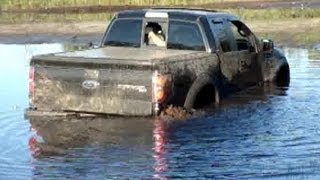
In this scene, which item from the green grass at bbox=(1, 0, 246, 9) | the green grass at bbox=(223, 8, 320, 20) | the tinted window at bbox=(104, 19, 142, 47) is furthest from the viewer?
the green grass at bbox=(1, 0, 246, 9)

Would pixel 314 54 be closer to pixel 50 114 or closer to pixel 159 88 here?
pixel 159 88

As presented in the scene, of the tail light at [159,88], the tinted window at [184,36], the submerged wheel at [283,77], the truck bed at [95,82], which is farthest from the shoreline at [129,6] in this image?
the tail light at [159,88]

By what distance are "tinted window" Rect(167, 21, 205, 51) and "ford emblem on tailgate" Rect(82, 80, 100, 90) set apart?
191cm

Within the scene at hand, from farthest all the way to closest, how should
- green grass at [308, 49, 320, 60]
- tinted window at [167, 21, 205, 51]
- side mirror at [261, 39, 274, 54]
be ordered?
green grass at [308, 49, 320, 60] → side mirror at [261, 39, 274, 54] → tinted window at [167, 21, 205, 51]

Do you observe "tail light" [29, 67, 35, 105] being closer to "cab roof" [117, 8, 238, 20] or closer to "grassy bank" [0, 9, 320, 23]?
"cab roof" [117, 8, 238, 20]

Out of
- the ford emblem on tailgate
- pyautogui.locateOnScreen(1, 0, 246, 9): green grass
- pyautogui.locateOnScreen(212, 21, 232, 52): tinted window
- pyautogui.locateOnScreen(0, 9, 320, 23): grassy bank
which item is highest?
pyautogui.locateOnScreen(212, 21, 232, 52): tinted window

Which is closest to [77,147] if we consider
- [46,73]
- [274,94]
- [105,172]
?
[105,172]

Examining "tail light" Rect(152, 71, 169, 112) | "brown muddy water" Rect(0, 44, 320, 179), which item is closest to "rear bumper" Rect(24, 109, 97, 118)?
"brown muddy water" Rect(0, 44, 320, 179)

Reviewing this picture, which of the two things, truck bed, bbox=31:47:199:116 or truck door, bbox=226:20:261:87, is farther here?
truck door, bbox=226:20:261:87

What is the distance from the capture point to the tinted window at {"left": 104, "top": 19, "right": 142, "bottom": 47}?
518 inches

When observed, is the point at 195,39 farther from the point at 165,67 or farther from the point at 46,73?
the point at 46,73

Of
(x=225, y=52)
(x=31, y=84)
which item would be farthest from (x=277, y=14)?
(x=31, y=84)

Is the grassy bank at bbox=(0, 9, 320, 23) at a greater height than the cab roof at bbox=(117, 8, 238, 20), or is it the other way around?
the cab roof at bbox=(117, 8, 238, 20)

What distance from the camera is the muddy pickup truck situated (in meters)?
11.1
